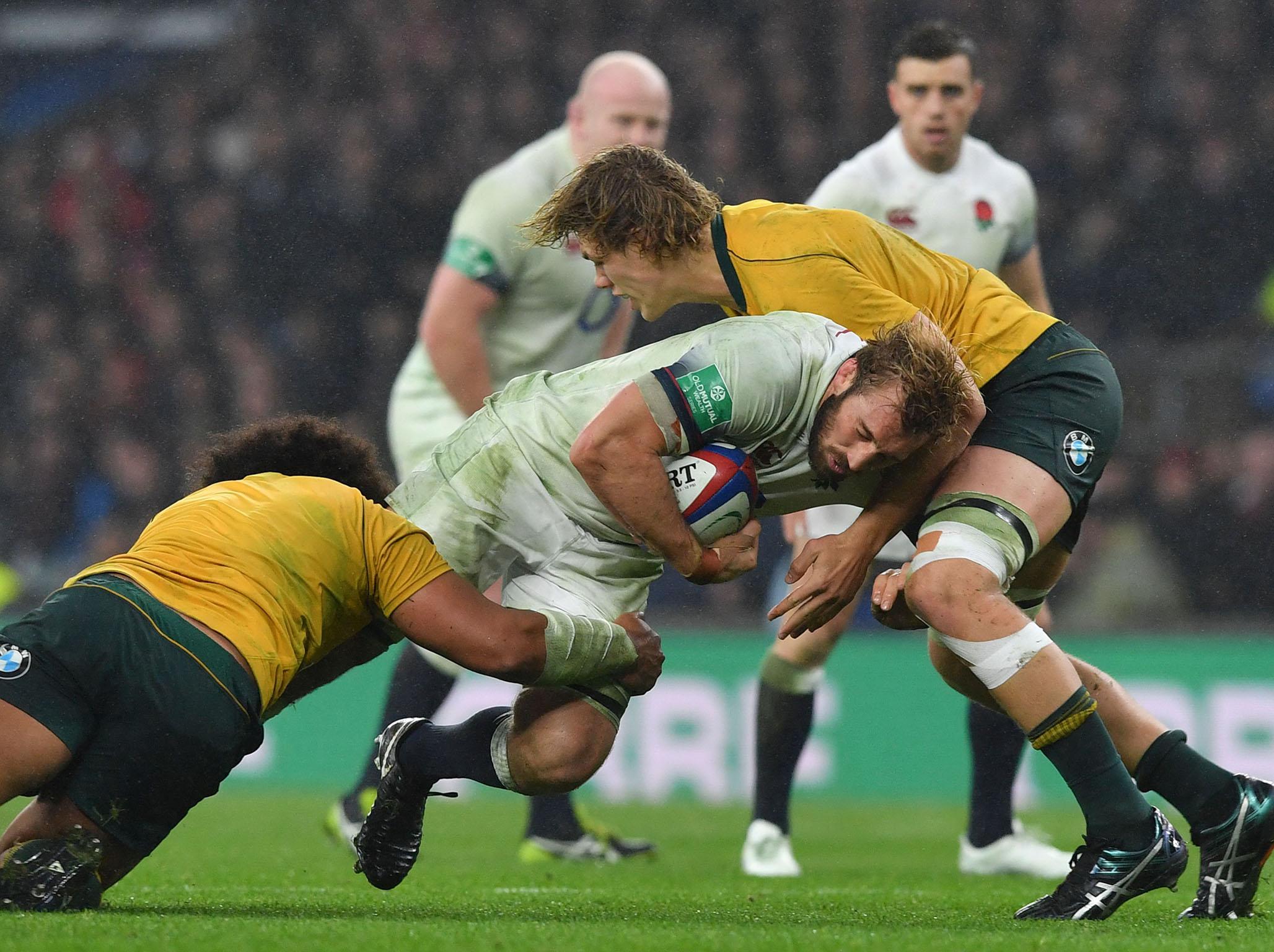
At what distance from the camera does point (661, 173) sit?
4230 millimetres

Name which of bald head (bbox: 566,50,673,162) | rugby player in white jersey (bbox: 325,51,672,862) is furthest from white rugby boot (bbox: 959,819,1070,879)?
bald head (bbox: 566,50,673,162)

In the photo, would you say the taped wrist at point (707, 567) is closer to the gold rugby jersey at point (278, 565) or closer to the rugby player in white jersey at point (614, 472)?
the rugby player in white jersey at point (614, 472)

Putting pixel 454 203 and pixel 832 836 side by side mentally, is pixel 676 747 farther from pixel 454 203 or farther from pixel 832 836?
pixel 454 203

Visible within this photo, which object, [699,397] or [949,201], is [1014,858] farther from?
[699,397]

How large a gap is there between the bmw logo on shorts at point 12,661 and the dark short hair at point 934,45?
161 inches

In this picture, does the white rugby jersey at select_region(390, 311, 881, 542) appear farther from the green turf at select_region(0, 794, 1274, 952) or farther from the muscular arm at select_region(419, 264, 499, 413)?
the muscular arm at select_region(419, 264, 499, 413)

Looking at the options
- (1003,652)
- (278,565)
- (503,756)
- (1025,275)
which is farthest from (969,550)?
(1025,275)

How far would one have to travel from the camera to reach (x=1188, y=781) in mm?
4141

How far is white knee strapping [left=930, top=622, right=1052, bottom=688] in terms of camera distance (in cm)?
388

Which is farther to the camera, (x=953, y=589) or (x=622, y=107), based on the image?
(x=622, y=107)

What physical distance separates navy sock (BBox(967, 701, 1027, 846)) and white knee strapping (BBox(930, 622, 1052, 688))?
1.75m

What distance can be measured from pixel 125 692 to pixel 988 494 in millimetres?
1972

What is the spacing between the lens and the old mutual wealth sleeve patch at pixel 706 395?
384cm

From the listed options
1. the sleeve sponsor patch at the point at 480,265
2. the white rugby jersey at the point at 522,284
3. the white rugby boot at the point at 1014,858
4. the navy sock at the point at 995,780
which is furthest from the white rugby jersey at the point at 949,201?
the white rugby boot at the point at 1014,858
